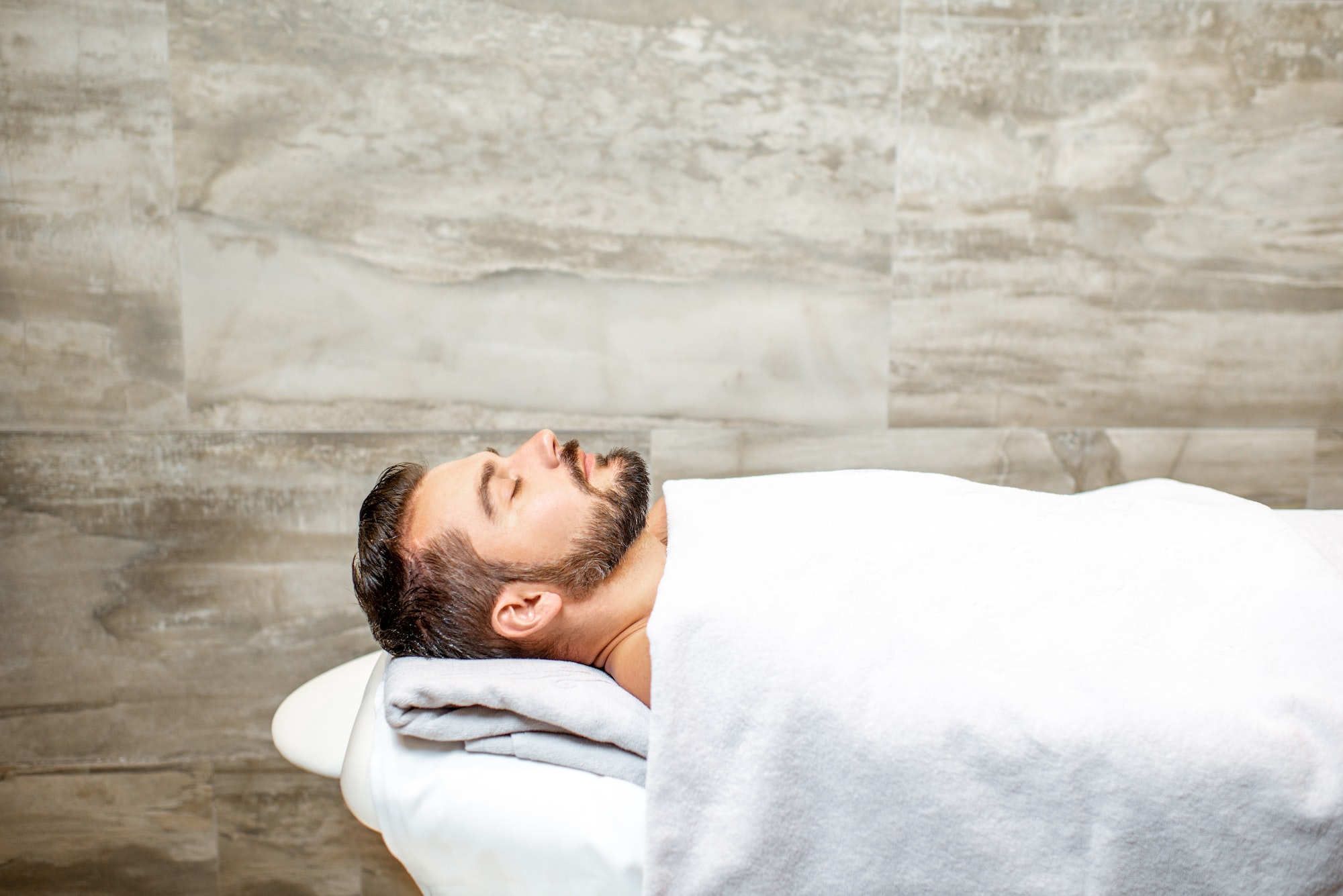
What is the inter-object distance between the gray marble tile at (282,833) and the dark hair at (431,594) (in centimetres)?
57

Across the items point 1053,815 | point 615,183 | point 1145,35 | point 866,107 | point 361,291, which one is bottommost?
point 1053,815

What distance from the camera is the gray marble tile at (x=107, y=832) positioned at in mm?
1305

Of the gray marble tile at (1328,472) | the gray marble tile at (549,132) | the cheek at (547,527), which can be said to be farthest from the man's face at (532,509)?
the gray marble tile at (1328,472)

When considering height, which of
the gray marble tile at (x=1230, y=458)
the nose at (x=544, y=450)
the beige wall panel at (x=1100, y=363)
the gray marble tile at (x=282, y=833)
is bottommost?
the gray marble tile at (x=282, y=833)

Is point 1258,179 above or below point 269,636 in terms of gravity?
above

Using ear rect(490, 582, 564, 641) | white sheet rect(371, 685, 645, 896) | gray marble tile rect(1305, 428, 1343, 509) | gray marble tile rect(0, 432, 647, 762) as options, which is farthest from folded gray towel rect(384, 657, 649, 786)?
gray marble tile rect(1305, 428, 1343, 509)

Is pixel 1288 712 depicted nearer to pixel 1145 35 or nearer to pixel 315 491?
pixel 1145 35

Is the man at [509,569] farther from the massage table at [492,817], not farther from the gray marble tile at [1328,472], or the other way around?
the gray marble tile at [1328,472]

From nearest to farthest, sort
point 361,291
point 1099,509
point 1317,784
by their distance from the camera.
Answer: point 1317,784 → point 1099,509 → point 361,291

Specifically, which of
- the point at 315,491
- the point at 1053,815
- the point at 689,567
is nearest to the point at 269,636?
the point at 315,491

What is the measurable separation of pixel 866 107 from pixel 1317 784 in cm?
103

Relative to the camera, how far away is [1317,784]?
2.02 feet

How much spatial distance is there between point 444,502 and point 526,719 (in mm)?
289

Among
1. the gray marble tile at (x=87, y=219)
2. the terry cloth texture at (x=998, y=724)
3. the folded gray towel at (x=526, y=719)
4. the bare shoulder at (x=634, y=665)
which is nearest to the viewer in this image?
the terry cloth texture at (x=998, y=724)
